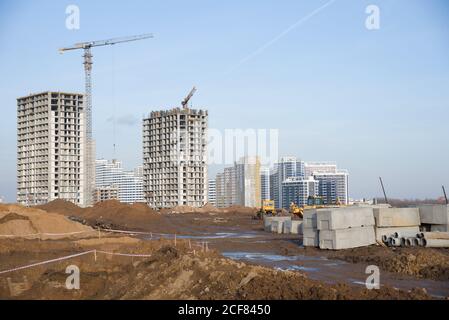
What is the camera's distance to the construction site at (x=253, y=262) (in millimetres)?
9836

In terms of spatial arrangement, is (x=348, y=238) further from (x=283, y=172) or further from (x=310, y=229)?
(x=283, y=172)

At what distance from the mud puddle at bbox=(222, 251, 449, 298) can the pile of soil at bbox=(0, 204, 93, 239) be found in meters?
11.3

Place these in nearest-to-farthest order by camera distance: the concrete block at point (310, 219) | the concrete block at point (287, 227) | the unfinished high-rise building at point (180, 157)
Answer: the concrete block at point (310, 219)
the concrete block at point (287, 227)
the unfinished high-rise building at point (180, 157)

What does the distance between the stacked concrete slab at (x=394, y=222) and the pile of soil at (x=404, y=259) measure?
99cm

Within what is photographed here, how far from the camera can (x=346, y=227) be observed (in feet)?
60.0

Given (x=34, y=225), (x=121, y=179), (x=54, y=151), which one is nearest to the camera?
(x=34, y=225)

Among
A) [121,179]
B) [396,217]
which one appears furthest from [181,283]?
[121,179]

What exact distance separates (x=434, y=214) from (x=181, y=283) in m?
12.1

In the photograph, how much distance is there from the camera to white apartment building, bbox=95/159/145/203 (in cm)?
16552

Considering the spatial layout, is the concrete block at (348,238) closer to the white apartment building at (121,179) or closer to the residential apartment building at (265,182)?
the residential apartment building at (265,182)

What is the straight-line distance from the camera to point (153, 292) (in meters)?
10.2

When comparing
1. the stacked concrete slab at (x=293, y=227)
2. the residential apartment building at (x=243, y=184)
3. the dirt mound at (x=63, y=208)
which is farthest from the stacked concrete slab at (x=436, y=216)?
the residential apartment building at (x=243, y=184)

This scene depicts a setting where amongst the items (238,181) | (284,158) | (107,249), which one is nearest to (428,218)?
(107,249)
